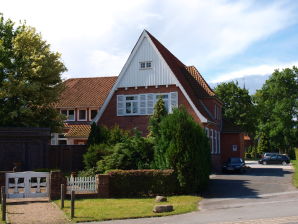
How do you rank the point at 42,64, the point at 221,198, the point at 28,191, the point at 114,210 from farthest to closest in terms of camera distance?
the point at 42,64
the point at 221,198
the point at 28,191
the point at 114,210

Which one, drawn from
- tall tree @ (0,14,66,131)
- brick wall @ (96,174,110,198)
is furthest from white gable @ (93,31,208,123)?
brick wall @ (96,174,110,198)

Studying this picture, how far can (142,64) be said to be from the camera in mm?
33375

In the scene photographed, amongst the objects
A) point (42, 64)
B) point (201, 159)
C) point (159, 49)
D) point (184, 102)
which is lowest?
point (201, 159)

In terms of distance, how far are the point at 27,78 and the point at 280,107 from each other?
50775mm

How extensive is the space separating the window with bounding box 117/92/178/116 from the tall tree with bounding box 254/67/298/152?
39705 millimetres

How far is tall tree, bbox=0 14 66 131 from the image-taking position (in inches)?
1066

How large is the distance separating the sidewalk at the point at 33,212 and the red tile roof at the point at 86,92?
77.9 ft

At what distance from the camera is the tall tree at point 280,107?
6956 cm

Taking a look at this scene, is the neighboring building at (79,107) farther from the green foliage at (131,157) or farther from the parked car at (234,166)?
the green foliage at (131,157)

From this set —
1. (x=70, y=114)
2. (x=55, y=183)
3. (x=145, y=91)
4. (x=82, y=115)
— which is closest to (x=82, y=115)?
(x=82, y=115)

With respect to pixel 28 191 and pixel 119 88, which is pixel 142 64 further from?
pixel 28 191

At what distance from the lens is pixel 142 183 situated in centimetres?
2058

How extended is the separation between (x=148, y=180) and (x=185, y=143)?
8.69 ft

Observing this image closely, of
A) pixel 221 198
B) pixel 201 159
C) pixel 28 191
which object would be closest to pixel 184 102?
pixel 201 159
